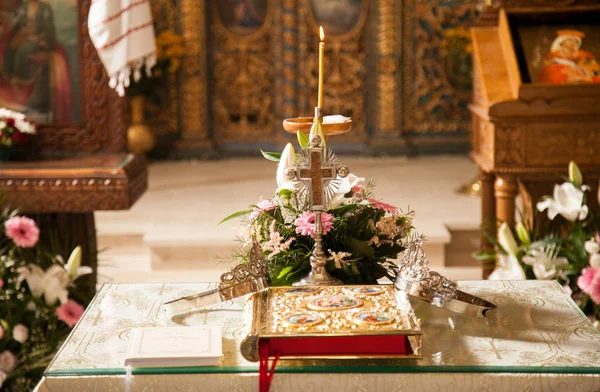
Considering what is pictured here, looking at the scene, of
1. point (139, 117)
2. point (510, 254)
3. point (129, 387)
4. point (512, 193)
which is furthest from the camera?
point (139, 117)

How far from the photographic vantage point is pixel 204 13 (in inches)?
356

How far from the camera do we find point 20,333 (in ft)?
12.2

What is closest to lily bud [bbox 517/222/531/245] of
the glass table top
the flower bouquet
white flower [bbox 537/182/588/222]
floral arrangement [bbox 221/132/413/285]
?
white flower [bbox 537/182/588/222]

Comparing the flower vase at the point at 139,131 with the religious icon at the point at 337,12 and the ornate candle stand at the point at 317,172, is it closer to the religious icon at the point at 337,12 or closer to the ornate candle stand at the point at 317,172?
the religious icon at the point at 337,12

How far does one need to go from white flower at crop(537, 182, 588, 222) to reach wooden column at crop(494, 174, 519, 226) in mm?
762

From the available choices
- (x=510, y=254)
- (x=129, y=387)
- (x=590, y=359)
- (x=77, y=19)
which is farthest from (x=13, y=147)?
(x=590, y=359)

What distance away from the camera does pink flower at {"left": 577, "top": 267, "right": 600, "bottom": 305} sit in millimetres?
3385

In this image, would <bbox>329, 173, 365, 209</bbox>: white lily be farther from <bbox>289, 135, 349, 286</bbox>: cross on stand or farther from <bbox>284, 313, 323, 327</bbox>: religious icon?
<bbox>284, 313, 323, 327</bbox>: religious icon

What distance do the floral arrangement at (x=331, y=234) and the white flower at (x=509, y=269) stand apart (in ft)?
5.04

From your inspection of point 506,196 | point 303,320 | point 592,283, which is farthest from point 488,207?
point 303,320

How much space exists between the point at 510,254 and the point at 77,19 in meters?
2.45

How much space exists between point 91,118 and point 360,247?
2640mm

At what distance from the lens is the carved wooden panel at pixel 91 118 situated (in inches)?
191

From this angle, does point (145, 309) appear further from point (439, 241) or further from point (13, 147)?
point (439, 241)
